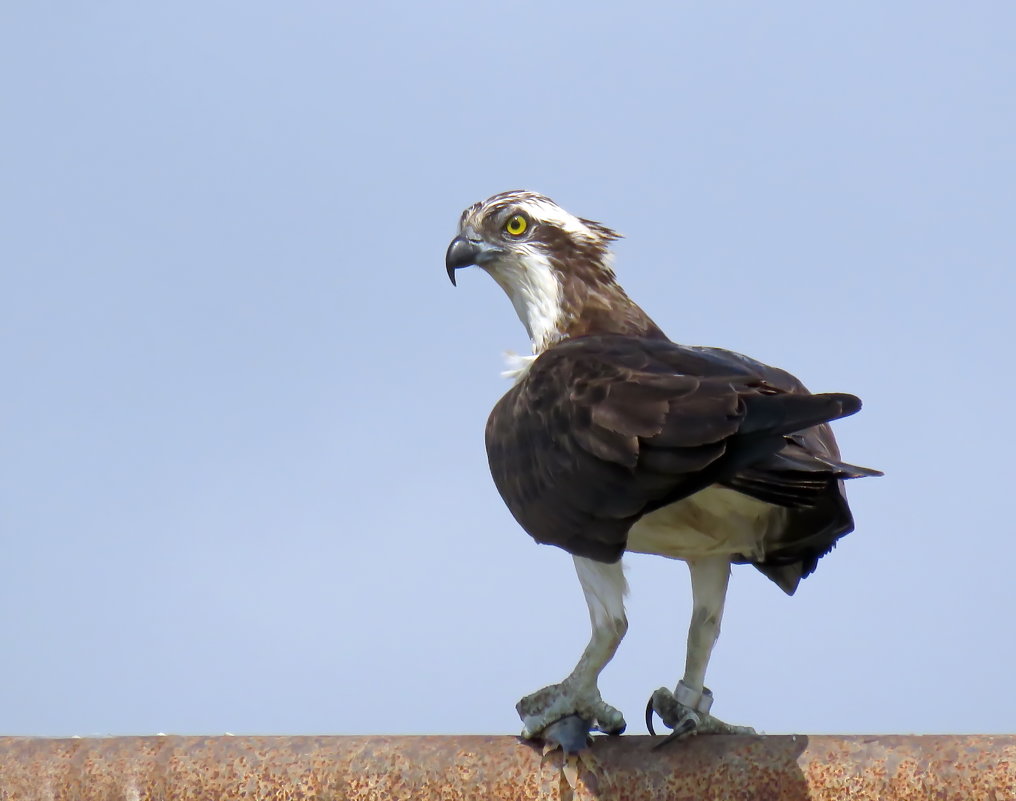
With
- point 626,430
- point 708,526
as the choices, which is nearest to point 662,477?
point 626,430

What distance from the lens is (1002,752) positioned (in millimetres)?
3664

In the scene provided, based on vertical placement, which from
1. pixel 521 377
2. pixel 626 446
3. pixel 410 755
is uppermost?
pixel 521 377

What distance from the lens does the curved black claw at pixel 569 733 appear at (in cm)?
438

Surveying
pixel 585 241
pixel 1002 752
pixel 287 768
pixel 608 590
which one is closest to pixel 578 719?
→ pixel 608 590

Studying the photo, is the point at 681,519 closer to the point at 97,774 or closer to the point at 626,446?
the point at 626,446

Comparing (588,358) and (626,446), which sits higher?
(588,358)

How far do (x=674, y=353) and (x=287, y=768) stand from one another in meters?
2.12

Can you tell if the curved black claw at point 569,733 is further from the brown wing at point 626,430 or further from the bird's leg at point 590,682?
the brown wing at point 626,430

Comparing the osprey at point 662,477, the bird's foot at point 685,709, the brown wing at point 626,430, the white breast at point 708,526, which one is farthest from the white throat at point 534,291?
the bird's foot at point 685,709

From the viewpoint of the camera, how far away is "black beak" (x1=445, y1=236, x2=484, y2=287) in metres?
6.86

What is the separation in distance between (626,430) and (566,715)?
44.5 inches

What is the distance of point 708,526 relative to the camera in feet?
16.9

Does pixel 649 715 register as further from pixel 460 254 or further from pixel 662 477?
pixel 460 254

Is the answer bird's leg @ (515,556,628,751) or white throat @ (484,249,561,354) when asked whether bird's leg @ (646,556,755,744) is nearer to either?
bird's leg @ (515,556,628,751)
